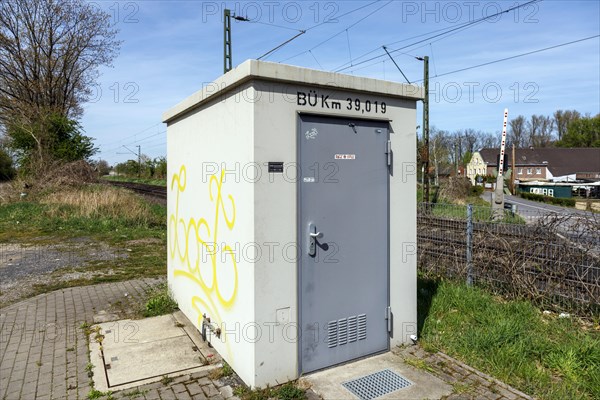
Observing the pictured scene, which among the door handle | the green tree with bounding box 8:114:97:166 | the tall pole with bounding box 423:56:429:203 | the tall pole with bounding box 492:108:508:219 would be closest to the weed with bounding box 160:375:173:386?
the door handle

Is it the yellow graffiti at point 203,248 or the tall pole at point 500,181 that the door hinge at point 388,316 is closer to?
the yellow graffiti at point 203,248

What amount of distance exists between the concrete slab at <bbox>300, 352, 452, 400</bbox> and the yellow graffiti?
1.11m

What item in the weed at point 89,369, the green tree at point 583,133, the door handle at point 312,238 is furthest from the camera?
the green tree at point 583,133

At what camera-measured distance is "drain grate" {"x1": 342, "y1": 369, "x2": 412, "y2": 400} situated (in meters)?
3.67

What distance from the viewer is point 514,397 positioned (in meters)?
3.59

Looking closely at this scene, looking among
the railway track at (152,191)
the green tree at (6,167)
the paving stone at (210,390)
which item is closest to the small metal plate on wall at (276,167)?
the paving stone at (210,390)

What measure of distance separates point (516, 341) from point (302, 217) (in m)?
2.64

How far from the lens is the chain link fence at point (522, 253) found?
5352 mm

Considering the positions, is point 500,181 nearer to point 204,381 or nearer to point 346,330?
point 346,330

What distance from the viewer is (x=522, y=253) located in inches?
237

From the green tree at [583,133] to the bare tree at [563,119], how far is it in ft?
11.0

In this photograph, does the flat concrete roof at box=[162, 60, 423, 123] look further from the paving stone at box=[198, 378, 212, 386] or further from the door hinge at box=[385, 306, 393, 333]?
the paving stone at box=[198, 378, 212, 386]

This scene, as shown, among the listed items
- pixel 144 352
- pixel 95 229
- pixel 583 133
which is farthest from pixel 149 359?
pixel 583 133

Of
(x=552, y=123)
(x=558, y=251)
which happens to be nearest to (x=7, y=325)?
(x=558, y=251)
